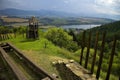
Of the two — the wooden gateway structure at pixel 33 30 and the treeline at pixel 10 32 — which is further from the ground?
the wooden gateway structure at pixel 33 30

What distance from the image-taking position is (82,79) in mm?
8875

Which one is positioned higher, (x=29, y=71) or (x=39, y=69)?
(x=39, y=69)

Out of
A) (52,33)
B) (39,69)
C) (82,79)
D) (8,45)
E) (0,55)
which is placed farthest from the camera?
(52,33)

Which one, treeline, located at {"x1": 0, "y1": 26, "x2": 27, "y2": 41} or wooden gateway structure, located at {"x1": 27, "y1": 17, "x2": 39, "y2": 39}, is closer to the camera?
wooden gateway structure, located at {"x1": 27, "y1": 17, "x2": 39, "y2": 39}

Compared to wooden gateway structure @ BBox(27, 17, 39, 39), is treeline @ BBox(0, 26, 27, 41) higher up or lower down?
lower down

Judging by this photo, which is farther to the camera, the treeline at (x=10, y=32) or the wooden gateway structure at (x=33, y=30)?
the treeline at (x=10, y=32)

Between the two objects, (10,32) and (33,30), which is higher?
(33,30)

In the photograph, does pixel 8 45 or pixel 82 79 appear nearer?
pixel 82 79

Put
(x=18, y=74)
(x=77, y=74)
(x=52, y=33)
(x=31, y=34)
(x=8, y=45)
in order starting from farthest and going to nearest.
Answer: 1. (x=52, y=33)
2. (x=31, y=34)
3. (x=8, y=45)
4. (x=77, y=74)
5. (x=18, y=74)

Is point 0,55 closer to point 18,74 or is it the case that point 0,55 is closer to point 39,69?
point 39,69

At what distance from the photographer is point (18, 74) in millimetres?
6473

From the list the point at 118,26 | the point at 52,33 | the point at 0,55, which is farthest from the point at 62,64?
the point at 118,26

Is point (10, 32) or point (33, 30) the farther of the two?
point (10, 32)

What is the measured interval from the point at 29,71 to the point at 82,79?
2.69 m
